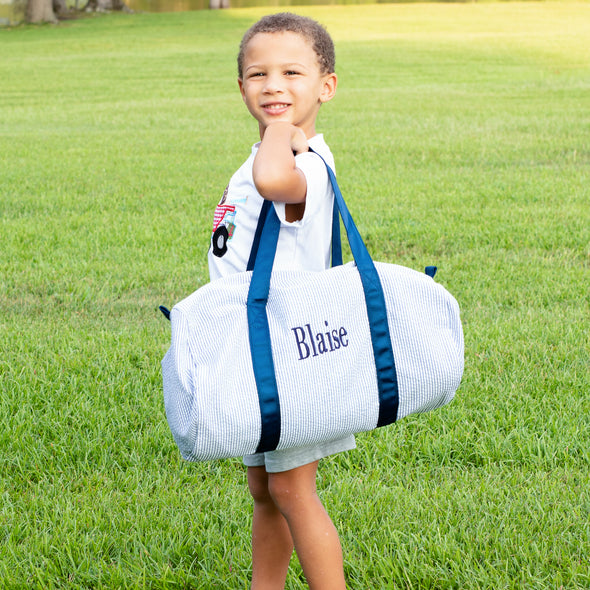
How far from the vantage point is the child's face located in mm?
1868

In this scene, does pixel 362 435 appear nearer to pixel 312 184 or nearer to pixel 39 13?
pixel 312 184

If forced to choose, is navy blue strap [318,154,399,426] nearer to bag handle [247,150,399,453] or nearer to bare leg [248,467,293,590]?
bag handle [247,150,399,453]

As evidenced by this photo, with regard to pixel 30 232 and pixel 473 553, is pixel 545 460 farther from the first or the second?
pixel 30 232

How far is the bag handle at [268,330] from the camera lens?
1.65 m

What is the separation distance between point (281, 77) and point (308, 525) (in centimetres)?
105

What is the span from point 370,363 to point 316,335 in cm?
14

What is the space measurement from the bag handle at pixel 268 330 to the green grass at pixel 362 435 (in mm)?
792

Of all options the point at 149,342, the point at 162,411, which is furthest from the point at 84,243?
the point at 162,411

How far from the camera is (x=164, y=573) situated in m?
2.29

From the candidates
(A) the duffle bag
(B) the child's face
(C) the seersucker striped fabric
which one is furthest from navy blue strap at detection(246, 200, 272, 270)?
(B) the child's face

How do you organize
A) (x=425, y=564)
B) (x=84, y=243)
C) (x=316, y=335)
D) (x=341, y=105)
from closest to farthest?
(x=316, y=335), (x=425, y=564), (x=84, y=243), (x=341, y=105)

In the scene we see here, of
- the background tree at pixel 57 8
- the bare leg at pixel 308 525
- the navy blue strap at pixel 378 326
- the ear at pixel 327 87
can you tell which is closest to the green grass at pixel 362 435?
the bare leg at pixel 308 525

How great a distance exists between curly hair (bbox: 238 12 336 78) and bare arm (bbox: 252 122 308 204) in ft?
0.88

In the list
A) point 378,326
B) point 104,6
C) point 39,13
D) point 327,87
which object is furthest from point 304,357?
point 104,6
